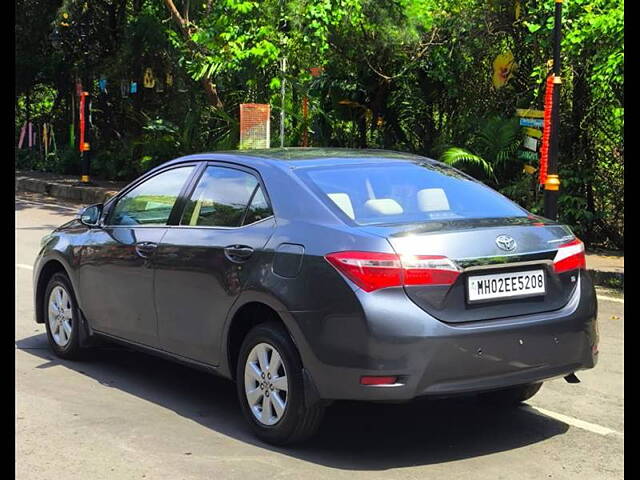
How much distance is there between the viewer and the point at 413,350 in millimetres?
4375

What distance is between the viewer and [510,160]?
14242mm

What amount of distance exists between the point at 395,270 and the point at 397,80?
13022mm

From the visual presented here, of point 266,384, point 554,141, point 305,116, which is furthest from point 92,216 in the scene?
point 305,116

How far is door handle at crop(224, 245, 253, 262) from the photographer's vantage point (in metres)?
5.04

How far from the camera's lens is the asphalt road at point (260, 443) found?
14.9 ft

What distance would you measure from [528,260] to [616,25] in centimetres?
739

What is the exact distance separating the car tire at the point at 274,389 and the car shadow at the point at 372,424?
10cm

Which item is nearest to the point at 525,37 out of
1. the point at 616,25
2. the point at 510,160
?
the point at 510,160

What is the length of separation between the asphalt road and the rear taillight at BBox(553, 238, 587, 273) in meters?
0.95

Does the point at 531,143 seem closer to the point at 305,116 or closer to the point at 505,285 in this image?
the point at 305,116

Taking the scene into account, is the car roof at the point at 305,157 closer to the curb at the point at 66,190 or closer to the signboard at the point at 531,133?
the signboard at the point at 531,133

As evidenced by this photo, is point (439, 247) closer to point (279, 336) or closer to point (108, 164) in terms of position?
point (279, 336)

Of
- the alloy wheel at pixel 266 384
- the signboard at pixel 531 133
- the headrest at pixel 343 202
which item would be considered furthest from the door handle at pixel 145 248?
the signboard at pixel 531 133

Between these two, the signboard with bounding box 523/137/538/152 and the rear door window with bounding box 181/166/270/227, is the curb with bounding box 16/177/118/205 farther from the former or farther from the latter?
the rear door window with bounding box 181/166/270/227
